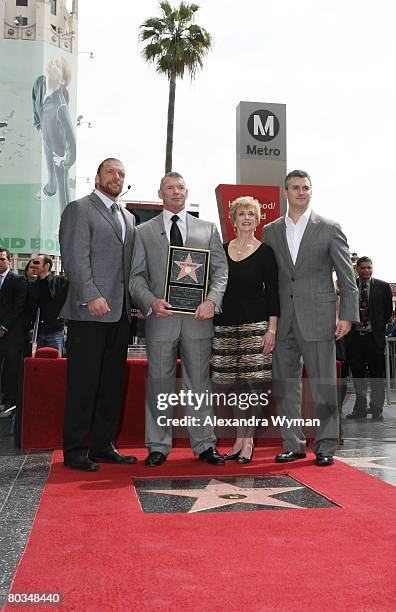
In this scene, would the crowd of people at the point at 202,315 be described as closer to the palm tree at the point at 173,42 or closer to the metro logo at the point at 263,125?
the metro logo at the point at 263,125

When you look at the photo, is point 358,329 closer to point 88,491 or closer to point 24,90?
point 88,491

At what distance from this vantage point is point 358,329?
7809 mm

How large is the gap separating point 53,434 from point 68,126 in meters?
45.4

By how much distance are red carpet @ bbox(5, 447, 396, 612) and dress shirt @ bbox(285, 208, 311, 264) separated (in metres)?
1.63

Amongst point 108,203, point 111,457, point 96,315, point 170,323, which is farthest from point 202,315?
point 111,457

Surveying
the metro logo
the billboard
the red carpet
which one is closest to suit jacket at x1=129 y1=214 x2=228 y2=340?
the red carpet

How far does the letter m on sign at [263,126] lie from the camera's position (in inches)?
304

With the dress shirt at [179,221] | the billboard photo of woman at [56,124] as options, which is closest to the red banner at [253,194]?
the dress shirt at [179,221]

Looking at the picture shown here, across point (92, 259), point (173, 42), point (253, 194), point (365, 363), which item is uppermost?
point (173, 42)

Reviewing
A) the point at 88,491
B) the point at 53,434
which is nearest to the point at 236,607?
the point at 88,491

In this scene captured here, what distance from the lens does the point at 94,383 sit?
441 centimetres

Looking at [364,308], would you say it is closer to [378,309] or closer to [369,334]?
[378,309]

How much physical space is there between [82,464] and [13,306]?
10.1 ft

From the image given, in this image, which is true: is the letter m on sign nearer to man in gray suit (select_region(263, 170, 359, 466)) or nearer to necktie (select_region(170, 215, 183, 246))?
man in gray suit (select_region(263, 170, 359, 466))
